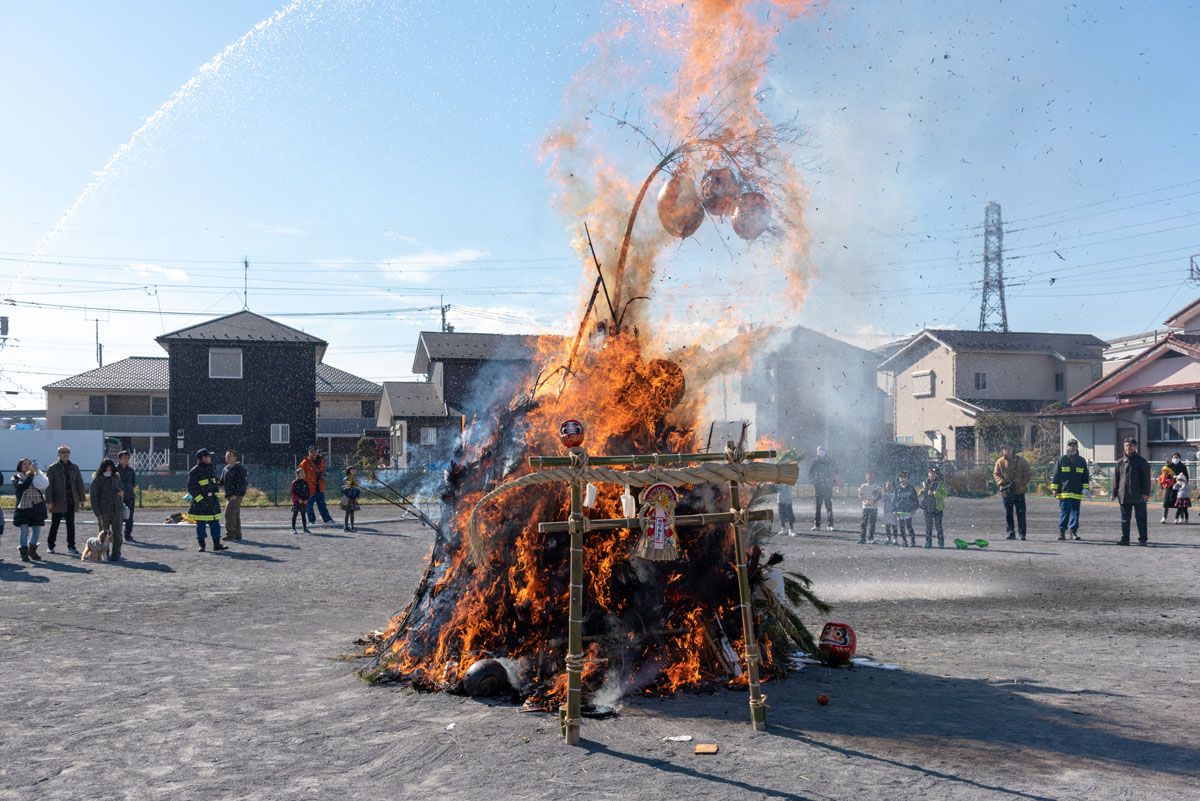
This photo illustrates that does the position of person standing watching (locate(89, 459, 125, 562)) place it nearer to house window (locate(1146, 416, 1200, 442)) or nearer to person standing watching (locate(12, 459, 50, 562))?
person standing watching (locate(12, 459, 50, 562))

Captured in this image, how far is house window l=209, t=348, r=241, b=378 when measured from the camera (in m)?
43.9

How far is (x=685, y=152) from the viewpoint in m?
7.41

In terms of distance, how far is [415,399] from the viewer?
51094mm

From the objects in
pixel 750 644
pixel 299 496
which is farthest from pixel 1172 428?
pixel 750 644

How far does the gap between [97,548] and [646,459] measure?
13201mm

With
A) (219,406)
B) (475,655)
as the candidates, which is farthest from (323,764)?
(219,406)

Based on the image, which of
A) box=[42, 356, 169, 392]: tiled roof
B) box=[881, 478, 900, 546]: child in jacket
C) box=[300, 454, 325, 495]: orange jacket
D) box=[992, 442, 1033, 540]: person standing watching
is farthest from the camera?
box=[42, 356, 169, 392]: tiled roof

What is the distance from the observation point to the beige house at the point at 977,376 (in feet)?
155

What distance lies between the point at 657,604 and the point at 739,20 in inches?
187

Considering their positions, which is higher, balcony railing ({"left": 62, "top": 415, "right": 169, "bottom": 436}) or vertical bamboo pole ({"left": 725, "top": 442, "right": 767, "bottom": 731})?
balcony railing ({"left": 62, "top": 415, "right": 169, "bottom": 436})

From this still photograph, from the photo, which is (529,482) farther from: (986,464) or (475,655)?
(986,464)

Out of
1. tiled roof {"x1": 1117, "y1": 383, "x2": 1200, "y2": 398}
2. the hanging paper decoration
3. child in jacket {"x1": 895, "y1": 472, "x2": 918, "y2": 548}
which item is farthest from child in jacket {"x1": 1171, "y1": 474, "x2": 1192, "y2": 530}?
the hanging paper decoration

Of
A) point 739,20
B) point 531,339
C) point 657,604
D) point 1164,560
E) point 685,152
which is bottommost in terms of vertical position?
point 1164,560

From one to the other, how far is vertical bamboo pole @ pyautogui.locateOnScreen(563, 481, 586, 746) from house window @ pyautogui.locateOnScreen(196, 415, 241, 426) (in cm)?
4211
